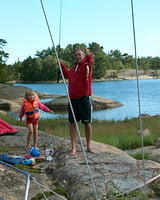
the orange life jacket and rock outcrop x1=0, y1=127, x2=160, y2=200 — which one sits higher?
the orange life jacket

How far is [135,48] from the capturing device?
2.86 m

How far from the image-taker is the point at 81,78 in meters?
5.67

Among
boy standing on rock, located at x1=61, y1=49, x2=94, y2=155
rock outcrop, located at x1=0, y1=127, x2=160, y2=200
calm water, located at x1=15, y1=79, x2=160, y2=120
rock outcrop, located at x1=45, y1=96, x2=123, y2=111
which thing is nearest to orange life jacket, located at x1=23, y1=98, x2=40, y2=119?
rock outcrop, located at x1=0, y1=127, x2=160, y2=200

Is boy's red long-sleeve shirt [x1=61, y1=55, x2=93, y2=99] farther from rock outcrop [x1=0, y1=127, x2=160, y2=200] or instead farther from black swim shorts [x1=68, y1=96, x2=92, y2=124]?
rock outcrop [x1=0, y1=127, x2=160, y2=200]

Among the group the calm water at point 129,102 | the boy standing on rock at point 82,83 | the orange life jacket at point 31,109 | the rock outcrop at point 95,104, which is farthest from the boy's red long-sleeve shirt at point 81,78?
the rock outcrop at point 95,104

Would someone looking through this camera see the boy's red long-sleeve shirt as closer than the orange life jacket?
Yes

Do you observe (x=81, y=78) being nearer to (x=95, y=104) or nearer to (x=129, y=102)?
(x=95, y=104)

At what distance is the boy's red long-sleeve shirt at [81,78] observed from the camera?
5645mm

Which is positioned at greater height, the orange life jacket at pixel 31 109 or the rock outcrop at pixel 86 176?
the orange life jacket at pixel 31 109

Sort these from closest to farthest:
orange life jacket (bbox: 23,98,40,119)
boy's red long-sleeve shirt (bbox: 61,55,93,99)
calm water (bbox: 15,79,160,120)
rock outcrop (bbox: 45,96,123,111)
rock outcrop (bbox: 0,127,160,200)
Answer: rock outcrop (bbox: 0,127,160,200) < boy's red long-sleeve shirt (bbox: 61,55,93,99) < orange life jacket (bbox: 23,98,40,119) < calm water (bbox: 15,79,160,120) < rock outcrop (bbox: 45,96,123,111)

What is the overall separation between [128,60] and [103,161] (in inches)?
4958

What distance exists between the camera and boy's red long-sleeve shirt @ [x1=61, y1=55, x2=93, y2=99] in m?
5.64

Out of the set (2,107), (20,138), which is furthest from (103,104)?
(20,138)

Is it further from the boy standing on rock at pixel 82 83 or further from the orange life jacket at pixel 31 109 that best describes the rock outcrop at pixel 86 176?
the orange life jacket at pixel 31 109
